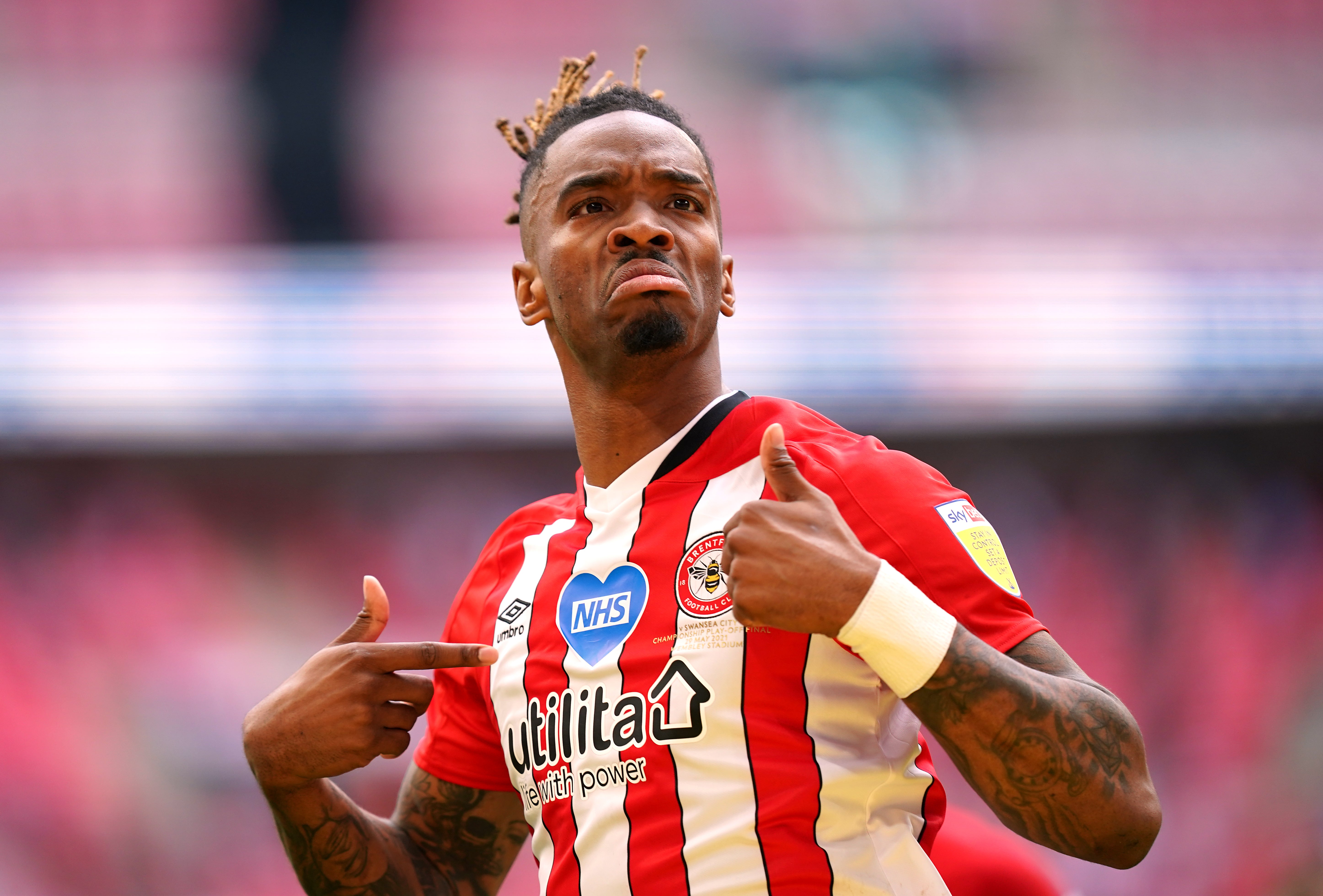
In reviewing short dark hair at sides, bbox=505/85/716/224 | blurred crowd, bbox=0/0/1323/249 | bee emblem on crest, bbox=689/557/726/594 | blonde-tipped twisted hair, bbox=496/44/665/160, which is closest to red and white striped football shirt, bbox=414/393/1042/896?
bee emblem on crest, bbox=689/557/726/594

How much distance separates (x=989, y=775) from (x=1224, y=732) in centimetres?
583

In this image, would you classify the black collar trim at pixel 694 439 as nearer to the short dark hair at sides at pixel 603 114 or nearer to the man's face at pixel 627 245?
the man's face at pixel 627 245

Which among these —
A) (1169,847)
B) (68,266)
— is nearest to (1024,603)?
(1169,847)

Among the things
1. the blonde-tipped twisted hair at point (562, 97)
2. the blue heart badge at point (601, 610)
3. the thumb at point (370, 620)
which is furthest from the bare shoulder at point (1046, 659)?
the blonde-tipped twisted hair at point (562, 97)

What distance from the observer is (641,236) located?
2.26 m

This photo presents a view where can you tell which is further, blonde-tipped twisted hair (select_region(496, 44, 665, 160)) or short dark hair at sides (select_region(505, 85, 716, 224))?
blonde-tipped twisted hair (select_region(496, 44, 665, 160))

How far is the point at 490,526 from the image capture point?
A: 746 centimetres

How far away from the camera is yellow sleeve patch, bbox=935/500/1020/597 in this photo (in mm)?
1892

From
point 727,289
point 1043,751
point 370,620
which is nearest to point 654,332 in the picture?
point 727,289

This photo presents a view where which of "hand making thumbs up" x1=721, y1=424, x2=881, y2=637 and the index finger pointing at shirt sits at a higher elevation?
"hand making thumbs up" x1=721, y1=424, x2=881, y2=637

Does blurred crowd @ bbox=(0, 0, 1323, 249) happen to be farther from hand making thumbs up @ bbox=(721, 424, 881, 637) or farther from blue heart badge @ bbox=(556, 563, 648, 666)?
hand making thumbs up @ bbox=(721, 424, 881, 637)

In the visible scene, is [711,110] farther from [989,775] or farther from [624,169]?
[989,775]

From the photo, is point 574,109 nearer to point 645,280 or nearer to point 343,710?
point 645,280

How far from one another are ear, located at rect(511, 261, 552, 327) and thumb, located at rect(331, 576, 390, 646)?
Answer: 63 cm
